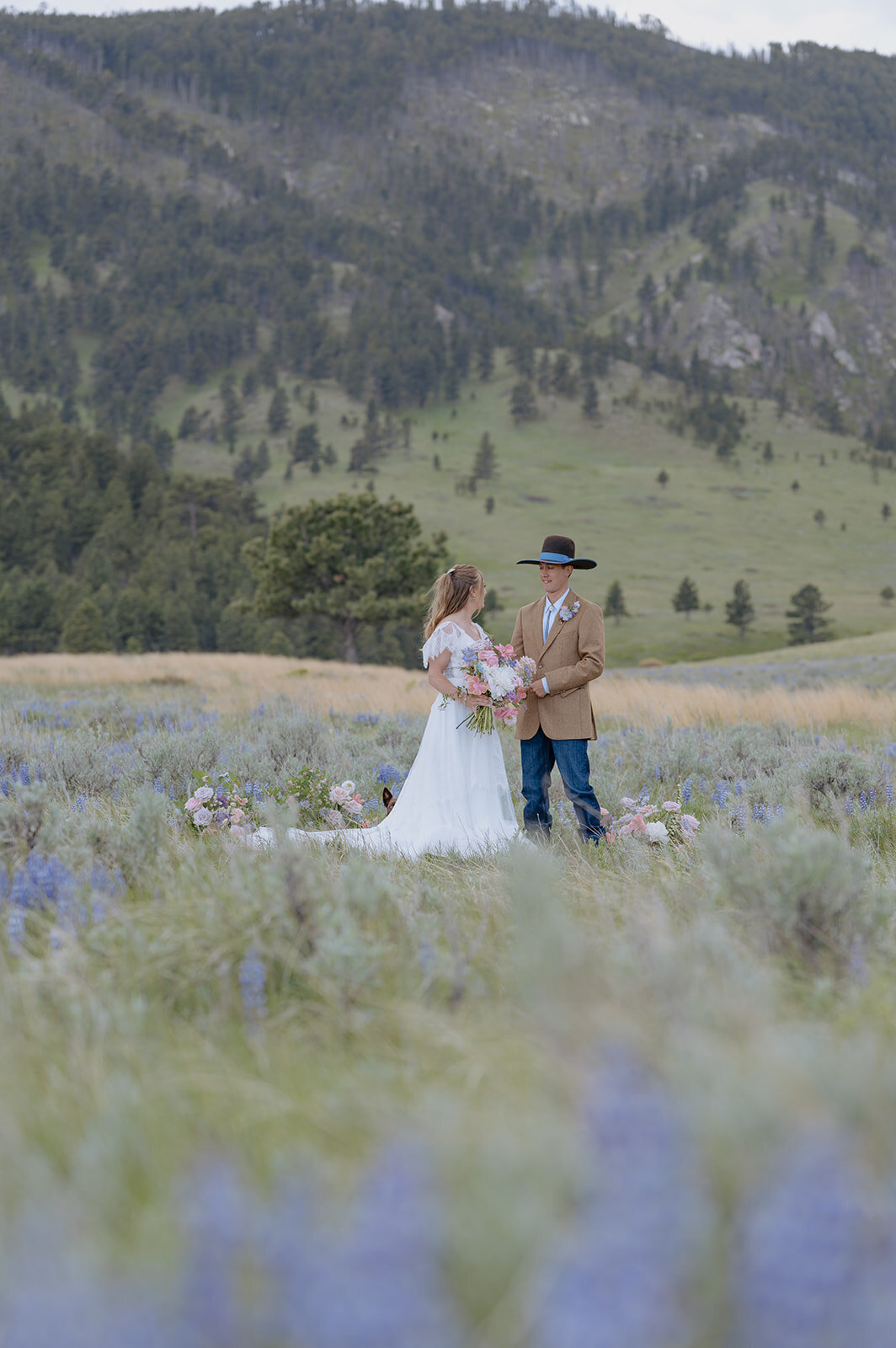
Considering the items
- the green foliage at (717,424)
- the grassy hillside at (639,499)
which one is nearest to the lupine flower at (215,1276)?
the grassy hillside at (639,499)

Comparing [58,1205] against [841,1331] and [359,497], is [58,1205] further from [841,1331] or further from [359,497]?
[359,497]

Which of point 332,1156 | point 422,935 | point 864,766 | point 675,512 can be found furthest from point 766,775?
point 675,512

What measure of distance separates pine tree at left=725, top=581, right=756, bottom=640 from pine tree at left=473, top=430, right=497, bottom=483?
56176 mm

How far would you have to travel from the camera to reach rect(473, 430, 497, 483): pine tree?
422ft

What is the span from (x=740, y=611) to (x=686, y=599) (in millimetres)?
6034

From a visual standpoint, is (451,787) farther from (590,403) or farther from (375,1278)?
(590,403)

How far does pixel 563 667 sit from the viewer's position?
20.9 ft

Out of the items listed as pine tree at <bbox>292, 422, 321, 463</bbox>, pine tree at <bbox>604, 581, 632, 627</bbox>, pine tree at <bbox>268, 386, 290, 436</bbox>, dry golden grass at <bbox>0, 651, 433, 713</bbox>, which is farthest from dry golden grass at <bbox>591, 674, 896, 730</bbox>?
pine tree at <bbox>268, 386, 290, 436</bbox>

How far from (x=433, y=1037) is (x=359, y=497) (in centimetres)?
4855

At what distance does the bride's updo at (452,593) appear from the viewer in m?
6.66

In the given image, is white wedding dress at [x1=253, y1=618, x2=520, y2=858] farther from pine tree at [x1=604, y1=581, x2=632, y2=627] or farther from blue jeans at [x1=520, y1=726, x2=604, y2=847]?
pine tree at [x1=604, y1=581, x2=632, y2=627]

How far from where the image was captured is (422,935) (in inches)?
107

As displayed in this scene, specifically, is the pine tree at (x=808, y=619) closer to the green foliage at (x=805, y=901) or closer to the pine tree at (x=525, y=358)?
the green foliage at (x=805, y=901)

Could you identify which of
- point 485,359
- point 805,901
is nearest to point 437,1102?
point 805,901
